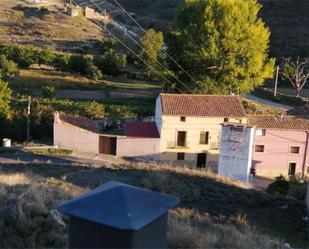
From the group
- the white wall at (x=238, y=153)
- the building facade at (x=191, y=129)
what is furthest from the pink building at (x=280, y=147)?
the white wall at (x=238, y=153)

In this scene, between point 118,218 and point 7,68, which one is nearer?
point 118,218

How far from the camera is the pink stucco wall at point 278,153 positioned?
31.5 meters

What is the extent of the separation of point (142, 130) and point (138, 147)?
4.94 ft

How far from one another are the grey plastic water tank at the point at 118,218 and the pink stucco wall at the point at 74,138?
81.9 ft

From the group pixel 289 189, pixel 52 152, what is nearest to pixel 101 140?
pixel 52 152

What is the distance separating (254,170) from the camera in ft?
103

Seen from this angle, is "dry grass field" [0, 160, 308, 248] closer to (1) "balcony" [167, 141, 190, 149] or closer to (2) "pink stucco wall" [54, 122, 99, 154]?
(2) "pink stucco wall" [54, 122, 99, 154]

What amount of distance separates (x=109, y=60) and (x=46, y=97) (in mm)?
14694

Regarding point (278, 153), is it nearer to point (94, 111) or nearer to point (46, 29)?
point (94, 111)

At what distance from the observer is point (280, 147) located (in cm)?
3167

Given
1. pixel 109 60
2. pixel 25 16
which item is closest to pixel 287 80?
pixel 109 60

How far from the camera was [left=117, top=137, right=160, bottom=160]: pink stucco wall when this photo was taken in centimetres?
3077

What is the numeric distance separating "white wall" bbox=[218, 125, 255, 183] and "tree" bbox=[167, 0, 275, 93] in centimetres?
1099

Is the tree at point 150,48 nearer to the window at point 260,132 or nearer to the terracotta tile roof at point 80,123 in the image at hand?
the terracotta tile roof at point 80,123
